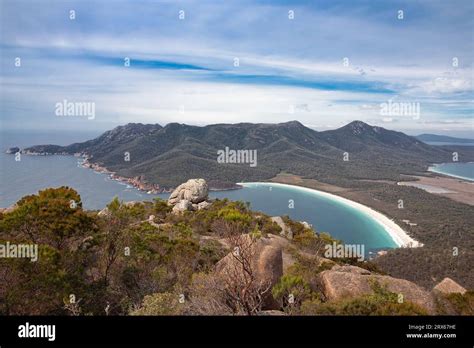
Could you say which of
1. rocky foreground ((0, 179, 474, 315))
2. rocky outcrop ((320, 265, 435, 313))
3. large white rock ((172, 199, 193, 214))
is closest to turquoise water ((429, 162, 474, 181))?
large white rock ((172, 199, 193, 214))

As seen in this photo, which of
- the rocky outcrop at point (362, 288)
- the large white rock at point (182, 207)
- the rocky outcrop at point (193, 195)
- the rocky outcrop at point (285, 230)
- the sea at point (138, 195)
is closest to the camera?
the rocky outcrop at point (362, 288)

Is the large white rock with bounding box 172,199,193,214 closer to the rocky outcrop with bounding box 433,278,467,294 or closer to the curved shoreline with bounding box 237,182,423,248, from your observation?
the rocky outcrop with bounding box 433,278,467,294

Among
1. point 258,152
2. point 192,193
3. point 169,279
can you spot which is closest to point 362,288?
point 169,279

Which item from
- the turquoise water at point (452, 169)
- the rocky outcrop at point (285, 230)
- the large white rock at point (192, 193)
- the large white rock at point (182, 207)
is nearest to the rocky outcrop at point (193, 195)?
the large white rock at point (192, 193)

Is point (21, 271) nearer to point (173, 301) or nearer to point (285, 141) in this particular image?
point (173, 301)

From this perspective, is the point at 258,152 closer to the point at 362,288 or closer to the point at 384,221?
the point at 384,221

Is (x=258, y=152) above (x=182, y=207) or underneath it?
above

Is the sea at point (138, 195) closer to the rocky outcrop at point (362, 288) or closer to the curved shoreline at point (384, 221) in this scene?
the curved shoreline at point (384, 221)
